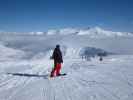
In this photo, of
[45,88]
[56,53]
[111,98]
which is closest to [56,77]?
[56,53]

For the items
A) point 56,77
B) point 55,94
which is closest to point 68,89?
point 55,94

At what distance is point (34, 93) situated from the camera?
825 centimetres

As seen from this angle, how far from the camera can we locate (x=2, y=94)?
8.16m

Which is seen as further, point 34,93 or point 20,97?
point 34,93

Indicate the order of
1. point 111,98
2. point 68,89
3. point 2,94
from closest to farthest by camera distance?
point 111,98
point 2,94
point 68,89

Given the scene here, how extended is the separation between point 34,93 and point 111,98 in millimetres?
2794

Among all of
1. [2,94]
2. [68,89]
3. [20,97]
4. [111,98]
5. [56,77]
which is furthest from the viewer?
[56,77]

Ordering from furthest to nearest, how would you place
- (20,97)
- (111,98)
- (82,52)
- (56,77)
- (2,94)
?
1. (82,52)
2. (56,77)
3. (2,94)
4. (20,97)
5. (111,98)

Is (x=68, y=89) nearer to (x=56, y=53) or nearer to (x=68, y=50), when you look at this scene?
(x=56, y=53)

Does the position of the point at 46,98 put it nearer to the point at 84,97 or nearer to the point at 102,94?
the point at 84,97

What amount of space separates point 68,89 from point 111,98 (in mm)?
2158

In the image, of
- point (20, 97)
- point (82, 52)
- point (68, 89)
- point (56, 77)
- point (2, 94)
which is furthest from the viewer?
point (82, 52)

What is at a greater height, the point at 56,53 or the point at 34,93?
the point at 56,53

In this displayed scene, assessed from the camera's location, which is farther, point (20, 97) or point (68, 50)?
point (68, 50)
